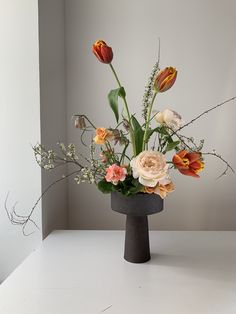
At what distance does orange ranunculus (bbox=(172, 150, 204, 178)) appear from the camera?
2.95 feet

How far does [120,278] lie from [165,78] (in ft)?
1.95

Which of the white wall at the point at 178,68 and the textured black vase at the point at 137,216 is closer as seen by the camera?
the textured black vase at the point at 137,216

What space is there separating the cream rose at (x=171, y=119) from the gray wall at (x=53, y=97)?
477mm

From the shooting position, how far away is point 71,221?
153cm

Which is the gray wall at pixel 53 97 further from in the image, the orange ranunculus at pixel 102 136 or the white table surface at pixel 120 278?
the orange ranunculus at pixel 102 136

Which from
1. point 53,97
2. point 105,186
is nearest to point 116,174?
point 105,186

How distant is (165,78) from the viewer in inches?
35.4

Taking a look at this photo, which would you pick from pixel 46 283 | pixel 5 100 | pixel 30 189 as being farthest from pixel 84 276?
pixel 5 100

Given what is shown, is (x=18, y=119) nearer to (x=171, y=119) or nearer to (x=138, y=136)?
(x=138, y=136)

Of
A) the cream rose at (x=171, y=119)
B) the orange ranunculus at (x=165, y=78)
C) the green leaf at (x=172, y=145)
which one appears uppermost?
the orange ranunculus at (x=165, y=78)

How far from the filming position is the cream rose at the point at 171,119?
94cm

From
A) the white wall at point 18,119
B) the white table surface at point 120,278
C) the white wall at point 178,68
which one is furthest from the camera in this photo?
the white wall at point 178,68

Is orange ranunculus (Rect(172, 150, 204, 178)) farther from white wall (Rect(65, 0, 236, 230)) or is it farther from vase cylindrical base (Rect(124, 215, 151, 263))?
white wall (Rect(65, 0, 236, 230))

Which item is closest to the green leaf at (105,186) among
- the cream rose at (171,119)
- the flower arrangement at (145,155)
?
the flower arrangement at (145,155)
